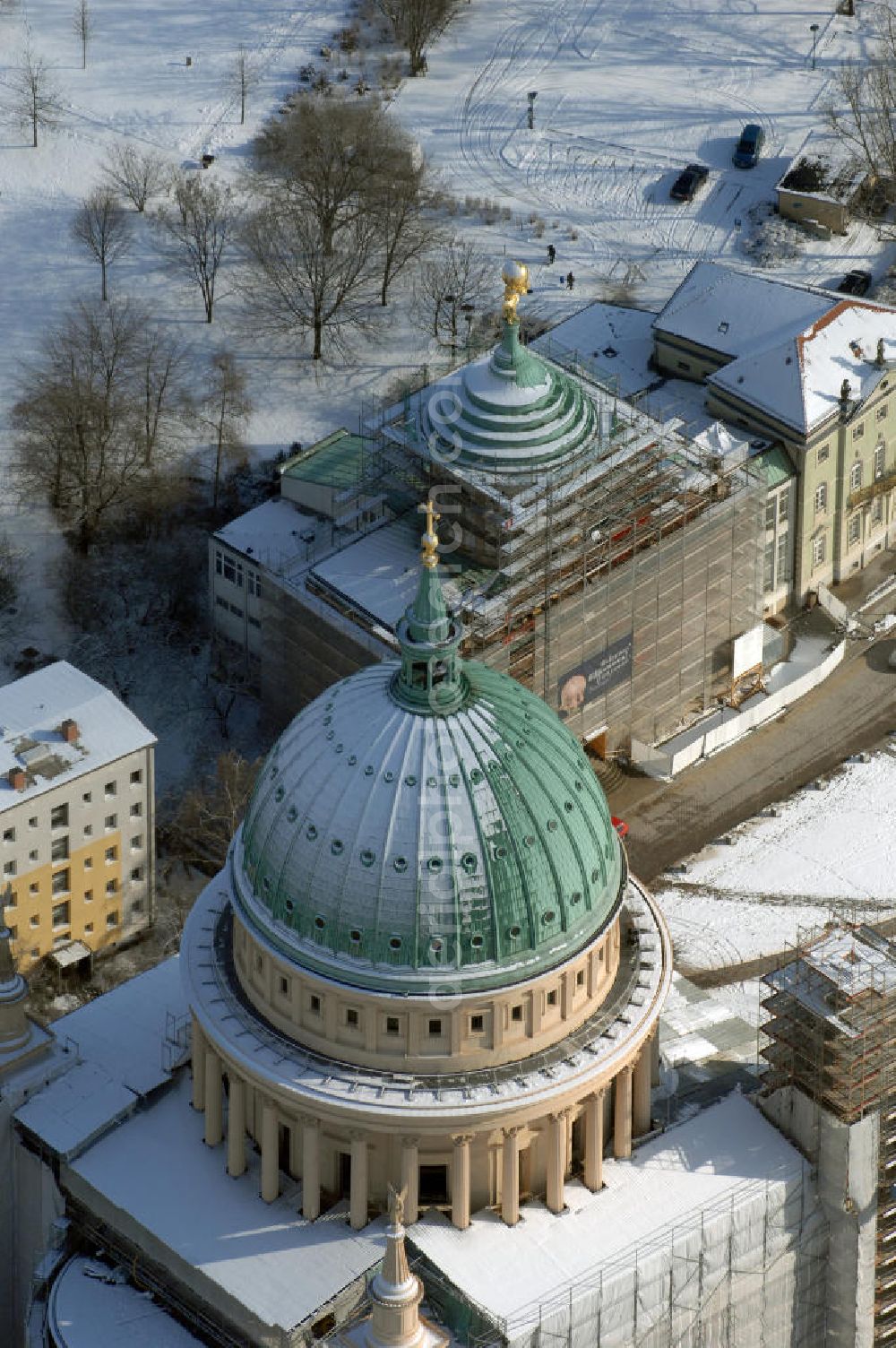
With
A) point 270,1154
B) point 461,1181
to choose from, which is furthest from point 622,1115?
point 270,1154

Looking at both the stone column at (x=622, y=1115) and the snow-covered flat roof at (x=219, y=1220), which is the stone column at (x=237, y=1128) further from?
the stone column at (x=622, y=1115)

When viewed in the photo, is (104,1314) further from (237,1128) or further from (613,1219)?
(613,1219)

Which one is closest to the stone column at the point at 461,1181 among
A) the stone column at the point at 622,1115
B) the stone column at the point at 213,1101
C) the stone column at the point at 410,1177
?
the stone column at the point at 410,1177

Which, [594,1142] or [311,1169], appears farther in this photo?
[594,1142]

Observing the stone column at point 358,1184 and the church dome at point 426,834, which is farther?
the stone column at point 358,1184

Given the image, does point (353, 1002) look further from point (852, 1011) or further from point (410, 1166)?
point (852, 1011)

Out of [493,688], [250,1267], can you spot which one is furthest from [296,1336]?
[493,688]
